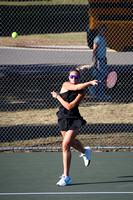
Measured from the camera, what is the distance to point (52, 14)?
133 feet

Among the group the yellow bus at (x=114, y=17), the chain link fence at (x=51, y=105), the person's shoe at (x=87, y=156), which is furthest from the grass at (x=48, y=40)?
the person's shoe at (x=87, y=156)

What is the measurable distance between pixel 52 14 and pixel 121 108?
28.7 metres

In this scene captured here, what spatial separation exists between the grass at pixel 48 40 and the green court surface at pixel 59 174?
21.0 m

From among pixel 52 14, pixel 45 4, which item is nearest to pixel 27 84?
pixel 52 14

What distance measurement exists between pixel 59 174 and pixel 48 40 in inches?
961

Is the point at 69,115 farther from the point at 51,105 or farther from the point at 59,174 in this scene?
the point at 51,105

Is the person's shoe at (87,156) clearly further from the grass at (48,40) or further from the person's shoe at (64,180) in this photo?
the grass at (48,40)

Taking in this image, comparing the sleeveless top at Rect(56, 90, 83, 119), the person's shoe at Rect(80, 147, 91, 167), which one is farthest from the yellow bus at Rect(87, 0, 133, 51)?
the sleeveless top at Rect(56, 90, 83, 119)

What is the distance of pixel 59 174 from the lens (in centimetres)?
752

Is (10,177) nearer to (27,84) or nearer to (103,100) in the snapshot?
(103,100)

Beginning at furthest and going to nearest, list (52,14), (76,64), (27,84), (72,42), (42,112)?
(52,14), (72,42), (76,64), (27,84), (42,112)

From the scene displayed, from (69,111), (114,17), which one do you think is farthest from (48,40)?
(69,111)

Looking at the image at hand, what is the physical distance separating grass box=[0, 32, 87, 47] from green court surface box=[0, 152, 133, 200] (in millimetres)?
20952

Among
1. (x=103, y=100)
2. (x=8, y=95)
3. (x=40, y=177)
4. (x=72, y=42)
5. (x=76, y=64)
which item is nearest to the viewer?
(x=40, y=177)
